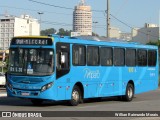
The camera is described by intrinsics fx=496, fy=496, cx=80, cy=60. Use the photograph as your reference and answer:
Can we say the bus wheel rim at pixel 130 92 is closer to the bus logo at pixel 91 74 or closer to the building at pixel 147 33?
the bus logo at pixel 91 74

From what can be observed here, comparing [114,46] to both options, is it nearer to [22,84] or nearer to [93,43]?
[93,43]

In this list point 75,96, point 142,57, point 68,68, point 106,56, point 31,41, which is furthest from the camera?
point 142,57

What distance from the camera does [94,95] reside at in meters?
22.3

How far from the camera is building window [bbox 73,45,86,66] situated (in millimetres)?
20703

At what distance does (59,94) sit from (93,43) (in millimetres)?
3564

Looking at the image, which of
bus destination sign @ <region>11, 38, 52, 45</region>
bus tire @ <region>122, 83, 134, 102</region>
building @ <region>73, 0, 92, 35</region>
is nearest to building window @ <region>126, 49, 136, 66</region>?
bus tire @ <region>122, 83, 134, 102</region>

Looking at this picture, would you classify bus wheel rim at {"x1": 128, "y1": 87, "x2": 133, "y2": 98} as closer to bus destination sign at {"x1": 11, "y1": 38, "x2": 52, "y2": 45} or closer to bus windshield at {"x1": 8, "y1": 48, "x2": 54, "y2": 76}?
bus windshield at {"x1": 8, "y1": 48, "x2": 54, "y2": 76}

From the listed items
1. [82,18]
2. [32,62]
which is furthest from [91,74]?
[82,18]

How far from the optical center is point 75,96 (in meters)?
20.8

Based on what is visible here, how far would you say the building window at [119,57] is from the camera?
23.9 metres

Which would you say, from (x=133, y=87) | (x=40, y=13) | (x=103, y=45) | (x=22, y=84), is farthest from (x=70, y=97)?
(x=40, y=13)

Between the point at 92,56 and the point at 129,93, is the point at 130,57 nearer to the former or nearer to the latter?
the point at 129,93

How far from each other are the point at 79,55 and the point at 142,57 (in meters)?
6.50

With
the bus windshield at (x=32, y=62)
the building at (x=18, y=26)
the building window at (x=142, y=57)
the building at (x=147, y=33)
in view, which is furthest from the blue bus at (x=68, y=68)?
the building at (x=147, y=33)
